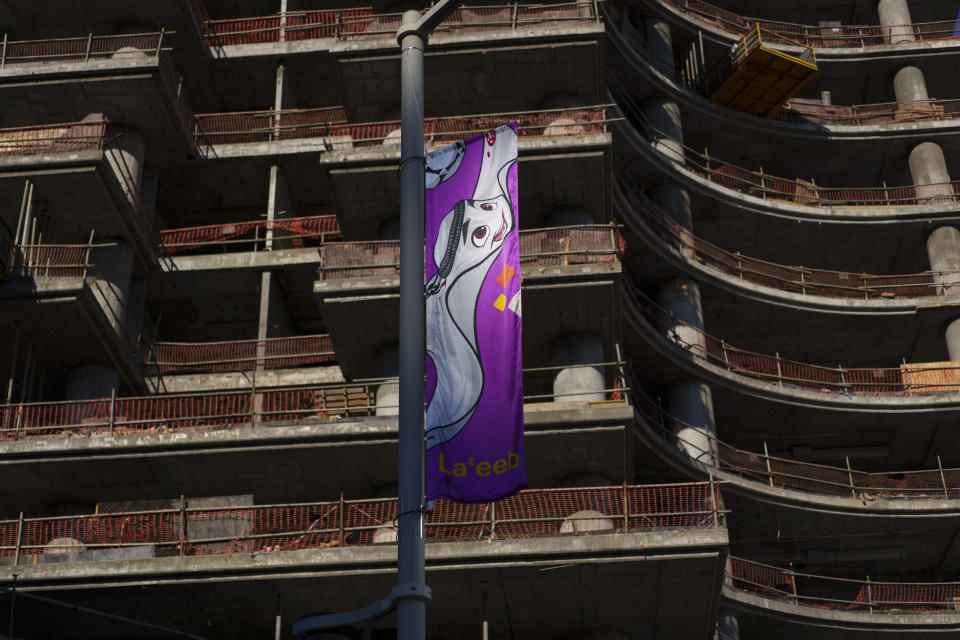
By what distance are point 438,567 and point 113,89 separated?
18.5 metres

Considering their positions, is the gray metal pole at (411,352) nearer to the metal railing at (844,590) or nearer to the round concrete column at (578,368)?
the round concrete column at (578,368)

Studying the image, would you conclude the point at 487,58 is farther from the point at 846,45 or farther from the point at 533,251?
the point at 846,45

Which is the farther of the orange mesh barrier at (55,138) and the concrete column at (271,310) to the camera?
the concrete column at (271,310)

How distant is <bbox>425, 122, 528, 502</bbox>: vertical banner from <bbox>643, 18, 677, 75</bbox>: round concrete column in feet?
111

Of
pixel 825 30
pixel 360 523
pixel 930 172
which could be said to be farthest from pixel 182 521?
pixel 825 30

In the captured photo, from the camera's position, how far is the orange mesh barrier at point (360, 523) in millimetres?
25391

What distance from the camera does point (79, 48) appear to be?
39125 mm

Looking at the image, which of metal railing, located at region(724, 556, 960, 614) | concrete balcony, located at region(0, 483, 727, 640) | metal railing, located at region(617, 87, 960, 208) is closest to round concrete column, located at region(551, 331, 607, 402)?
concrete balcony, located at region(0, 483, 727, 640)

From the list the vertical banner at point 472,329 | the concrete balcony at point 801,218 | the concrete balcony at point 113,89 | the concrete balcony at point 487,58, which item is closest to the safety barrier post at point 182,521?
the vertical banner at point 472,329

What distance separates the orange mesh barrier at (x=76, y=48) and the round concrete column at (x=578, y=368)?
14.4 meters

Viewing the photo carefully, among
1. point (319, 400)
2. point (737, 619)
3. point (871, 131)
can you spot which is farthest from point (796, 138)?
point (319, 400)

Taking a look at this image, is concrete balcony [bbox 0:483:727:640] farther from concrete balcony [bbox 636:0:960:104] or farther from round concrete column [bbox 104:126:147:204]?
concrete balcony [bbox 636:0:960:104]

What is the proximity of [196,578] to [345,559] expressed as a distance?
9.66ft

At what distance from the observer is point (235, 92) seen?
138 ft
